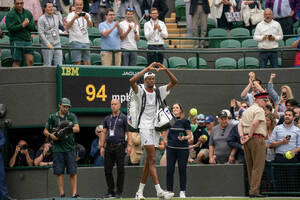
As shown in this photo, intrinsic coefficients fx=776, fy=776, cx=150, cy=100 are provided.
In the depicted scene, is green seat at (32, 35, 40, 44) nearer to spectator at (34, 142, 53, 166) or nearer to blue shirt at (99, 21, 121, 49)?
blue shirt at (99, 21, 121, 49)

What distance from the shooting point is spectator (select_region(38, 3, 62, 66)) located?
1794cm

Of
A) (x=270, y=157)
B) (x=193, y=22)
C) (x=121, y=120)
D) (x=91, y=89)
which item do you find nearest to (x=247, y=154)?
(x=270, y=157)

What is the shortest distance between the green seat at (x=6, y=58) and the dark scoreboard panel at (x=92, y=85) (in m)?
1.49

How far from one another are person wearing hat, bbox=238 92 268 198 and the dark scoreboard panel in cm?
420

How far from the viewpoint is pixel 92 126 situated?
18.5 m

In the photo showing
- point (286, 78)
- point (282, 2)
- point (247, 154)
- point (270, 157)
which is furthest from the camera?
point (282, 2)

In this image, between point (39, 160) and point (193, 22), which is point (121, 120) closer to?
point (39, 160)

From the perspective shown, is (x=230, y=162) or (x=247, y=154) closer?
(x=247, y=154)

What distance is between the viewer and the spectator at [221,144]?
54.1 ft

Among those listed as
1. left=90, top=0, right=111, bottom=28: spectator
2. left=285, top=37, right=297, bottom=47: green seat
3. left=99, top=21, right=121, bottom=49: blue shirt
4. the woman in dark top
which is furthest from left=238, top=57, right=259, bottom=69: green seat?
the woman in dark top

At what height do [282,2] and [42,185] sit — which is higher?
[282,2]

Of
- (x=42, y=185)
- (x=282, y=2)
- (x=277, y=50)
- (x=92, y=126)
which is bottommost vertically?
(x=42, y=185)

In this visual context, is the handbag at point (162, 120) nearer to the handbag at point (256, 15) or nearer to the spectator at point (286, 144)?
the spectator at point (286, 144)

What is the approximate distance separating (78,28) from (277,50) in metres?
5.00
